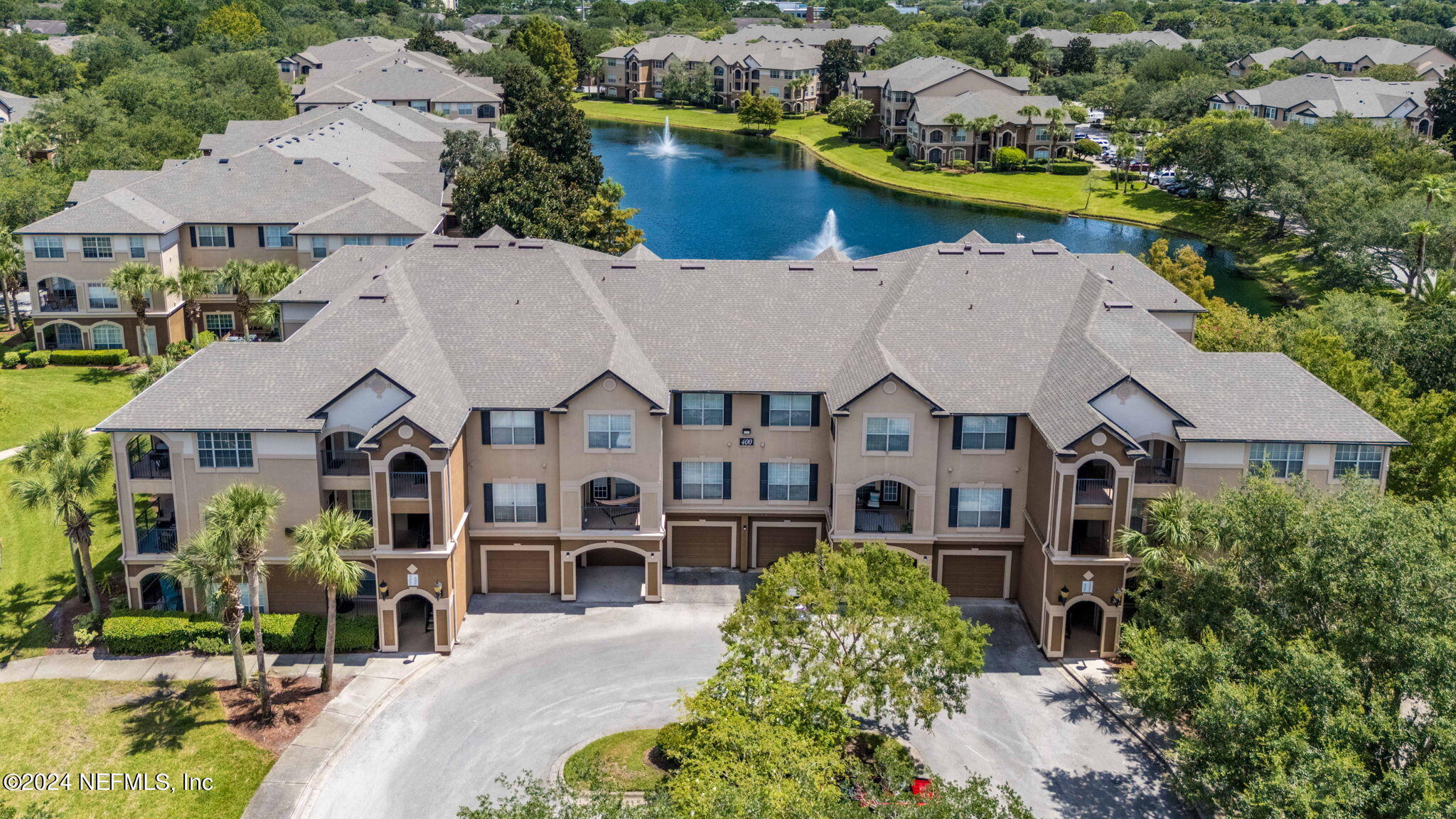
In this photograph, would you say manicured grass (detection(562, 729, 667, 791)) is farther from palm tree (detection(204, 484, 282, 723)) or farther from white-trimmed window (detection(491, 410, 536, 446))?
white-trimmed window (detection(491, 410, 536, 446))

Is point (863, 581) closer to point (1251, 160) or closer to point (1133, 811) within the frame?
point (1133, 811)

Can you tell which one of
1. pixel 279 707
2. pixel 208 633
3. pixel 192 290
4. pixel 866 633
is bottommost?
pixel 279 707

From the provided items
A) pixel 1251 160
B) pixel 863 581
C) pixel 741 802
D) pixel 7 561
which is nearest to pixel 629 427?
pixel 863 581

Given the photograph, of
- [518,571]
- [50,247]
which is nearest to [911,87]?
[50,247]

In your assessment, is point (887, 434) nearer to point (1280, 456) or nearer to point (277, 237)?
point (1280, 456)

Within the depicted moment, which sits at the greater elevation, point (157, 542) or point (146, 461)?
point (146, 461)

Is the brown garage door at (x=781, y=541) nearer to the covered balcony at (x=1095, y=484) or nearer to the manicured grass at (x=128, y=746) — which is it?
the covered balcony at (x=1095, y=484)

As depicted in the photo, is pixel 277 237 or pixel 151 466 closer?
pixel 151 466

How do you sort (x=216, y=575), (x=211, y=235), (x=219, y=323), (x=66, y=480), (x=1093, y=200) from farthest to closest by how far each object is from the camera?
1. (x=1093, y=200)
2. (x=219, y=323)
3. (x=211, y=235)
4. (x=66, y=480)
5. (x=216, y=575)
